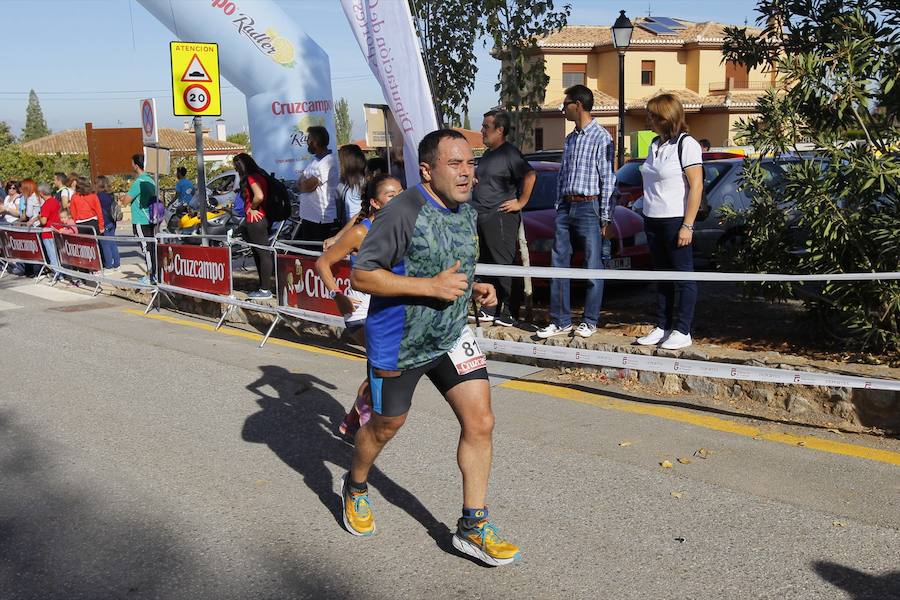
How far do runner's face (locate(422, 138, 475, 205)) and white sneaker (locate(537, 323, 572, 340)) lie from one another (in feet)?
12.5

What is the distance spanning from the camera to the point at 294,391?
7.08 meters

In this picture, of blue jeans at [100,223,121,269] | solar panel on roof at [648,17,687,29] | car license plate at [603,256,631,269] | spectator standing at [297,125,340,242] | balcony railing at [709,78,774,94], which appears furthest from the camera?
balcony railing at [709,78,774,94]

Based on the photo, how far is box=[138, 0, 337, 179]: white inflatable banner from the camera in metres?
12.5

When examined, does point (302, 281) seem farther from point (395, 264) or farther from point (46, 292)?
point (46, 292)

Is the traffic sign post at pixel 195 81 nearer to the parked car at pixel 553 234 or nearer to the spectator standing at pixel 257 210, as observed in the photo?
the spectator standing at pixel 257 210

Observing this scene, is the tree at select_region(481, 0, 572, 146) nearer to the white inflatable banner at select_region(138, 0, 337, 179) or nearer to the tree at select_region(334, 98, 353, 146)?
the white inflatable banner at select_region(138, 0, 337, 179)

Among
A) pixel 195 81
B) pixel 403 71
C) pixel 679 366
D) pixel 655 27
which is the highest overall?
pixel 655 27

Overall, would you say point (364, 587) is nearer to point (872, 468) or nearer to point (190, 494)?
point (190, 494)

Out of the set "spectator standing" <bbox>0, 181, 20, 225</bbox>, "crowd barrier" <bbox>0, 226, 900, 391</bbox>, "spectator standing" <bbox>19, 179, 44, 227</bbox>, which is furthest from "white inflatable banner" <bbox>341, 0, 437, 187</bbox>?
"spectator standing" <bbox>0, 181, 20, 225</bbox>

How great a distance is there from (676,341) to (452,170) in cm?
342

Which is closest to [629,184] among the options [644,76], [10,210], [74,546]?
[74,546]

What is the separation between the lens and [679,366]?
6.05 metres


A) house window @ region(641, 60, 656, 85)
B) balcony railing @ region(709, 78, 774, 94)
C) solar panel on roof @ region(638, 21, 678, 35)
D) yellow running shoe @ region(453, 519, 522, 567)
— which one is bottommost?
yellow running shoe @ region(453, 519, 522, 567)

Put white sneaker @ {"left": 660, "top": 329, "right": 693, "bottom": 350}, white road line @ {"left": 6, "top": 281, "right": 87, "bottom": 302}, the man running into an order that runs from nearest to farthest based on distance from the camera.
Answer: the man running
white sneaker @ {"left": 660, "top": 329, "right": 693, "bottom": 350}
white road line @ {"left": 6, "top": 281, "right": 87, "bottom": 302}
